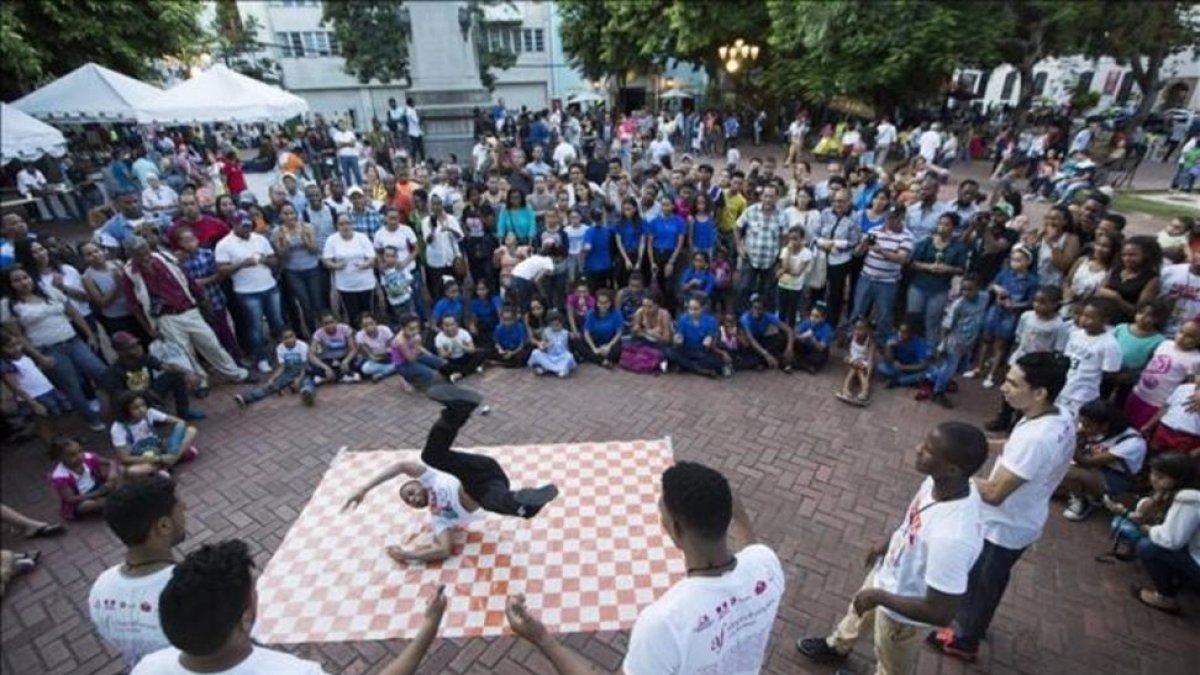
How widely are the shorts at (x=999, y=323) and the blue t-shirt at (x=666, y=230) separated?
12.2ft

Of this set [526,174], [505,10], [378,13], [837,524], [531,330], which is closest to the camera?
[837,524]

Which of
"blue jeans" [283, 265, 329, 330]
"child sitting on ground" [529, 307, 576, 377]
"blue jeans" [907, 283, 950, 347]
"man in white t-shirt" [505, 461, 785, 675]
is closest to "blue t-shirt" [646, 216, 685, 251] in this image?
"child sitting on ground" [529, 307, 576, 377]

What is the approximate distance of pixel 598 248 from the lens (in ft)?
26.9

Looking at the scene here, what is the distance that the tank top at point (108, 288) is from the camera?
620 centimetres

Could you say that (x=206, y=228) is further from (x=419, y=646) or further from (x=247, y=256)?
(x=419, y=646)

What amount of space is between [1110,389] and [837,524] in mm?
2886

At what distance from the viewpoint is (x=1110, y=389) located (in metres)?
5.23

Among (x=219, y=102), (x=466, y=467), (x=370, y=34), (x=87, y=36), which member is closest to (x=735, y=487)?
(x=466, y=467)

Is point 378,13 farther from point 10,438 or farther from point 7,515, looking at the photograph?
point 7,515

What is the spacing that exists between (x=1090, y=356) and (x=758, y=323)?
3246mm

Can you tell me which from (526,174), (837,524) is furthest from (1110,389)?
(526,174)

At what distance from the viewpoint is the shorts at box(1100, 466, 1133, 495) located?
4.48 m

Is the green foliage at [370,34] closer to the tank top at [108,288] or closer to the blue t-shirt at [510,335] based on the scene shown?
the tank top at [108,288]

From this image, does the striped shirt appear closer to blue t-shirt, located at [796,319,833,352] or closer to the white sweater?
blue t-shirt, located at [796,319,833,352]
